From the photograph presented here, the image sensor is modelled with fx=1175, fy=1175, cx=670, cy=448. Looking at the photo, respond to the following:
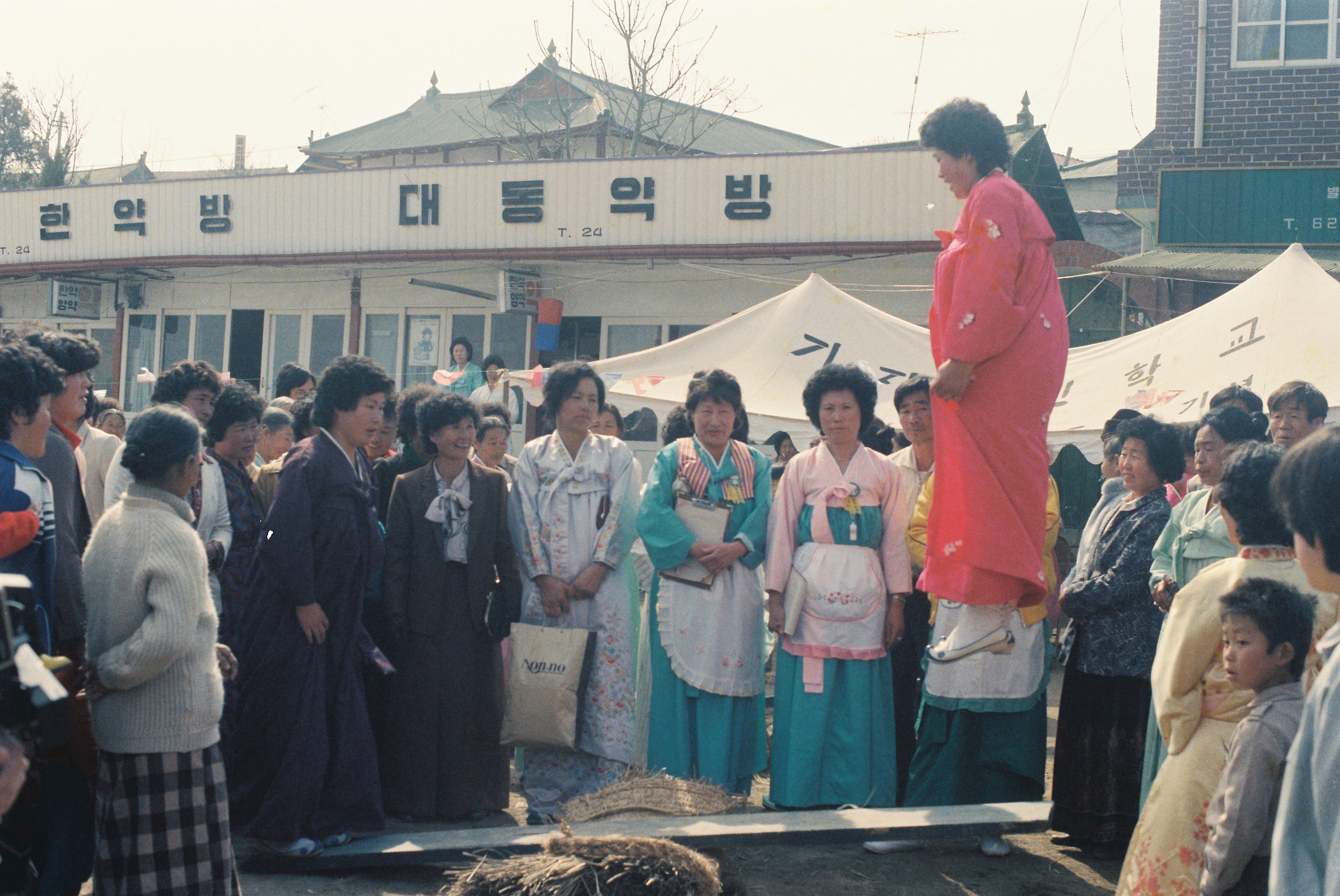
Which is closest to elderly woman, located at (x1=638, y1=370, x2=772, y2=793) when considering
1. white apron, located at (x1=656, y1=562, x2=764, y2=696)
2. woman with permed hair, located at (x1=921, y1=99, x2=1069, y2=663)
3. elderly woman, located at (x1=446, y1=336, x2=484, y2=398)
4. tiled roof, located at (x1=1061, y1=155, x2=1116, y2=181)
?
white apron, located at (x1=656, y1=562, x2=764, y2=696)

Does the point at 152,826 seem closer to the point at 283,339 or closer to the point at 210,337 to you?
the point at 283,339

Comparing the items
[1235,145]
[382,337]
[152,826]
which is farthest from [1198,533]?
[382,337]

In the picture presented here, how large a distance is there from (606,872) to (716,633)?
5.48 feet

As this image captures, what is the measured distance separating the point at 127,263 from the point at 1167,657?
1467 centimetres

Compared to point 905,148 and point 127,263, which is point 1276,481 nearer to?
point 905,148

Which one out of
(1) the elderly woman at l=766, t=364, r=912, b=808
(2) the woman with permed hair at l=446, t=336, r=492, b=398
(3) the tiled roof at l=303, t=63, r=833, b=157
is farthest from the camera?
(3) the tiled roof at l=303, t=63, r=833, b=157

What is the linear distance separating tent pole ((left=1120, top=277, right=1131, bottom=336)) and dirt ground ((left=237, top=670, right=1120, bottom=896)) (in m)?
9.02

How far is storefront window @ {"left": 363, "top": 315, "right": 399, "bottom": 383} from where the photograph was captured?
581 inches

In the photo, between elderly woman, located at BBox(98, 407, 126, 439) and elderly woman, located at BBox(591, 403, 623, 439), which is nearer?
elderly woman, located at BBox(591, 403, 623, 439)

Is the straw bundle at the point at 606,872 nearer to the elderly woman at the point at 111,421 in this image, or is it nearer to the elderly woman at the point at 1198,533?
the elderly woman at the point at 1198,533

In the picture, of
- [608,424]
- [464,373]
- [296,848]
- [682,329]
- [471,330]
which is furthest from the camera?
[471,330]

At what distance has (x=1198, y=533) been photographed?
3.99 m

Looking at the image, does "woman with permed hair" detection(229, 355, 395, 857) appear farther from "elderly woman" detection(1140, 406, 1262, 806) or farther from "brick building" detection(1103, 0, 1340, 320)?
"brick building" detection(1103, 0, 1340, 320)

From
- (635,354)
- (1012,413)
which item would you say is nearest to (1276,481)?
(1012,413)
